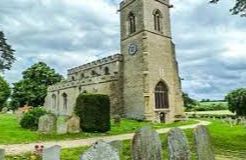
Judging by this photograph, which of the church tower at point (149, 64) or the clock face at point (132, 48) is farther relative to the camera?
the clock face at point (132, 48)

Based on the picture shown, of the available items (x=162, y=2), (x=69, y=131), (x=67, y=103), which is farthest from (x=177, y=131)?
(x=67, y=103)

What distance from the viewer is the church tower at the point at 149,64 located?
1375 inches

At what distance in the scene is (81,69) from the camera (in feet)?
170

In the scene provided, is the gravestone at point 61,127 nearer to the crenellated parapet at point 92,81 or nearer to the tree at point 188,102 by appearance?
the crenellated parapet at point 92,81

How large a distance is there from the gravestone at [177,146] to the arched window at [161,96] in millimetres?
29454

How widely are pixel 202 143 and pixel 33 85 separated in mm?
54010

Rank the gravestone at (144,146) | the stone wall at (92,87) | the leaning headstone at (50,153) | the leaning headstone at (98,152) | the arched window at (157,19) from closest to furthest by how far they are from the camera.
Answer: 1. the leaning headstone at (98,152)
2. the gravestone at (144,146)
3. the leaning headstone at (50,153)
4. the stone wall at (92,87)
5. the arched window at (157,19)

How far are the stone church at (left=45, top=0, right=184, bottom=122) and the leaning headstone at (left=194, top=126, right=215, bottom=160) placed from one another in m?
26.8

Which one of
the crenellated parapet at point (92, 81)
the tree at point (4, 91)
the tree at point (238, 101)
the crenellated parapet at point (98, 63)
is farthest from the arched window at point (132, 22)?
the tree at point (238, 101)

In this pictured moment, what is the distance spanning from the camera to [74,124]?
20969 millimetres

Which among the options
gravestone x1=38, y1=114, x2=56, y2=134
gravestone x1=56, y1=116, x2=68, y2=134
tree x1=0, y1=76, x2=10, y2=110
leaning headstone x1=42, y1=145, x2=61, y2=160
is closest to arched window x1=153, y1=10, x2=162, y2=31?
gravestone x1=56, y1=116, x2=68, y2=134

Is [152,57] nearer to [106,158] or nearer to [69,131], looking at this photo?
[69,131]

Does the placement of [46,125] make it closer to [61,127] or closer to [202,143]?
[61,127]

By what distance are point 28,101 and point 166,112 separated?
29.5m
